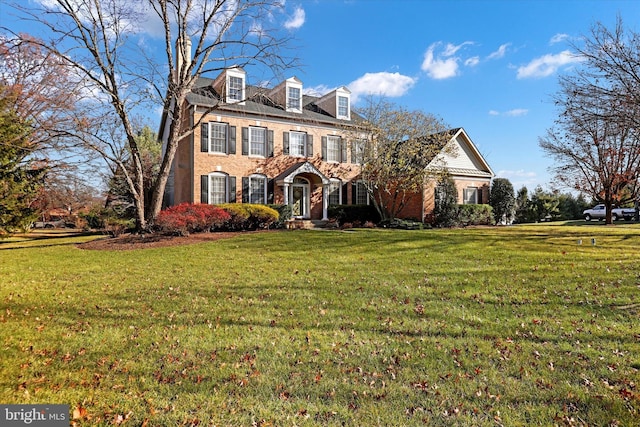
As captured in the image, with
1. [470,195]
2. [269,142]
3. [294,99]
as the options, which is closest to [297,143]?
[269,142]

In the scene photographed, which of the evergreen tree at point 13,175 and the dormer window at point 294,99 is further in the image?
the dormer window at point 294,99

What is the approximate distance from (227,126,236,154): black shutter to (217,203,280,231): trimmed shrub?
13.1ft

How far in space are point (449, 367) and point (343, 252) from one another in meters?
7.34

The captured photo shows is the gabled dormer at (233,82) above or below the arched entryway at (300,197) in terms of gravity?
above

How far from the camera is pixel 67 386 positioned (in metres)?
3.35

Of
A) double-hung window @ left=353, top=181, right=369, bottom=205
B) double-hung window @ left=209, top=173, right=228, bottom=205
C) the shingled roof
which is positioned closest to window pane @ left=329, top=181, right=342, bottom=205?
double-hung window @ left=353, top=181, right=369, bottom=205

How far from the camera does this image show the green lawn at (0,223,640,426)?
3.06m

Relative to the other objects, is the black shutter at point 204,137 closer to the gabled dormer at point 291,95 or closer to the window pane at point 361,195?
the gabled dormer at point 291,95

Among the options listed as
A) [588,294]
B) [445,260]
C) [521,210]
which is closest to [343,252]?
[445,260]

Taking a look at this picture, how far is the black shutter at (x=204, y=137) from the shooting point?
751 inches

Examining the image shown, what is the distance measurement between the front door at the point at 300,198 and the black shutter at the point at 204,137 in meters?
5.55

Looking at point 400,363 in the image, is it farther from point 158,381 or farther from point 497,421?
point 158,381

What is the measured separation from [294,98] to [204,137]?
21.2 ft

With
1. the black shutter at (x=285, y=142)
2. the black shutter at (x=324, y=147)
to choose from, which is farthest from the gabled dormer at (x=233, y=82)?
the black shutter at (x=324, y=147)
